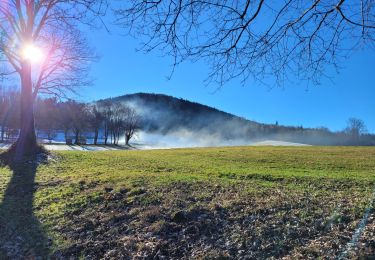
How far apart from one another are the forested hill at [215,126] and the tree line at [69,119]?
836 inches

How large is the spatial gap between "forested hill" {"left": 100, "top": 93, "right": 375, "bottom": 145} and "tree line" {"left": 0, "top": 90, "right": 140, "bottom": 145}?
69.7 ft

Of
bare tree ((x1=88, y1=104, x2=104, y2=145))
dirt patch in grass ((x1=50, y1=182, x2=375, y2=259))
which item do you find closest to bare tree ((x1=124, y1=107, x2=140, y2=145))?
bare tree ((x1=88, y1=104, x2=104, y2=145))

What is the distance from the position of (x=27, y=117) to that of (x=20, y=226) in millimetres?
15589

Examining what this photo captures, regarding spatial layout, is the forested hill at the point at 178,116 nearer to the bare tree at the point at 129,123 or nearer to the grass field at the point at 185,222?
the bare tree at the point at 129,123

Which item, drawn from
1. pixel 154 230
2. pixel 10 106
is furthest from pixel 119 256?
pixel 10 106

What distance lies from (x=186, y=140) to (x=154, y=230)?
135 m

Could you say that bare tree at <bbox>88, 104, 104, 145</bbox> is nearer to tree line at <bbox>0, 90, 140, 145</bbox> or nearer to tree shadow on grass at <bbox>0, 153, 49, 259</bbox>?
tree line at <bbox>0, 90, 140, 145</bbox>

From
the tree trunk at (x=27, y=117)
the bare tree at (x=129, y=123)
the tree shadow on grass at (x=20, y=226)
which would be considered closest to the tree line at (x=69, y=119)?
the bare tree at (x=129, y=123)

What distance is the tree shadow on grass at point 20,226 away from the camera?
7343 mm

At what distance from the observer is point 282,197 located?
8.95m

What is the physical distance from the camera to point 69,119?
8519 centimetres

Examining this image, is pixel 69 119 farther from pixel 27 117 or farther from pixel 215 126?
pixel 215 126

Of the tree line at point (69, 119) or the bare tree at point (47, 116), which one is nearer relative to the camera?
the tree line at point (69, 119)

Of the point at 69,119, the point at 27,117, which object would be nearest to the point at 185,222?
the point at 27,117
